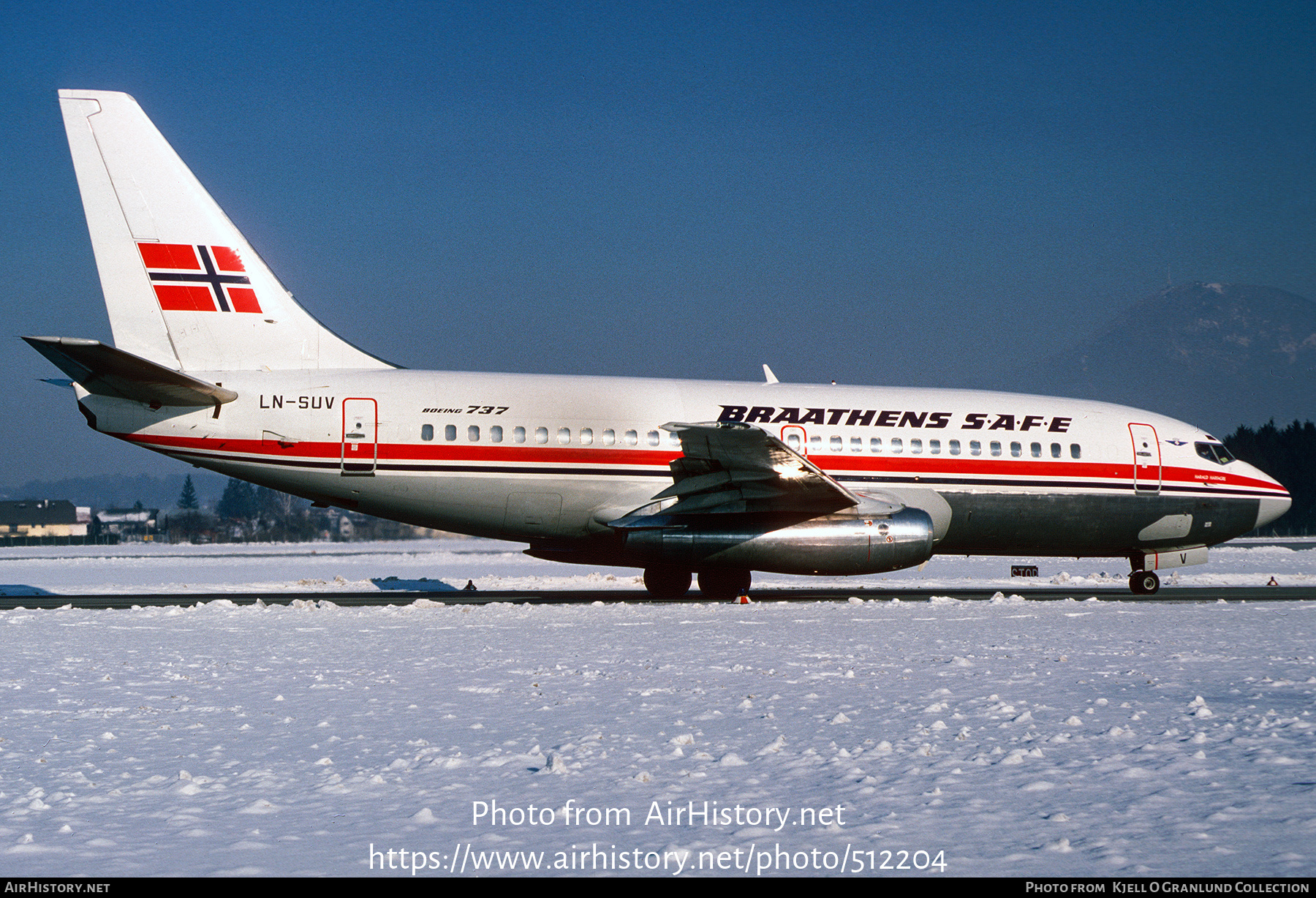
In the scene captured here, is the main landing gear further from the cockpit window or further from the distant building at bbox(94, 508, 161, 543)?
the distant building at bbox(94, 508, 161, 543)

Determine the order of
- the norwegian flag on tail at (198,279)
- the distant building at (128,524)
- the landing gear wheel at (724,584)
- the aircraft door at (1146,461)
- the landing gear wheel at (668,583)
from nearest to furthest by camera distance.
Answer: the norwegian flag on tail at (198,279), the landing gear wheel at (724,584), the landing gear wheel at (668,583), the aircraft door at (1146,461), the distant building at (128,524)

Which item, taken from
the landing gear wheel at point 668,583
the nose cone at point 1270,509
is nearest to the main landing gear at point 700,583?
the landing gear wheel at point 668,583

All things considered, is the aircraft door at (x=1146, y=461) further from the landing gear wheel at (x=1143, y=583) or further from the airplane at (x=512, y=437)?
the landing gear wheel at (x=1143, y=583)

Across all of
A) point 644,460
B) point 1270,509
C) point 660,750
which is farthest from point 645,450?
point 1270,509

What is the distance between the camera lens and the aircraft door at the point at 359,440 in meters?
16.7

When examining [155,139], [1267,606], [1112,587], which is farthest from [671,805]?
[1112,587]

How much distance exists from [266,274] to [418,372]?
3080 millimetres

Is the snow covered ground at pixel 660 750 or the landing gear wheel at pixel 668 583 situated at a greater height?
the landing gear wheel at pixel 668 583

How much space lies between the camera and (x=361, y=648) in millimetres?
11445

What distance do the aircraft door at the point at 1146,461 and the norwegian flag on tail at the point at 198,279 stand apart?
52.4 feet

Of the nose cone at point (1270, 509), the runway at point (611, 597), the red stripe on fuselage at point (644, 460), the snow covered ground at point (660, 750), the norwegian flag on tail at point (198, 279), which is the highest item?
the norwegian flag on tail at point (198, 279)

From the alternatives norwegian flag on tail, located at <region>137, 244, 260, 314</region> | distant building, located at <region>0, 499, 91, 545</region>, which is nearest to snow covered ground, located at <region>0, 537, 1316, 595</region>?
norwegian flag on tail, located at <region>137, 244, 260, 314</region>

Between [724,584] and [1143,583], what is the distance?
26.0 ft
